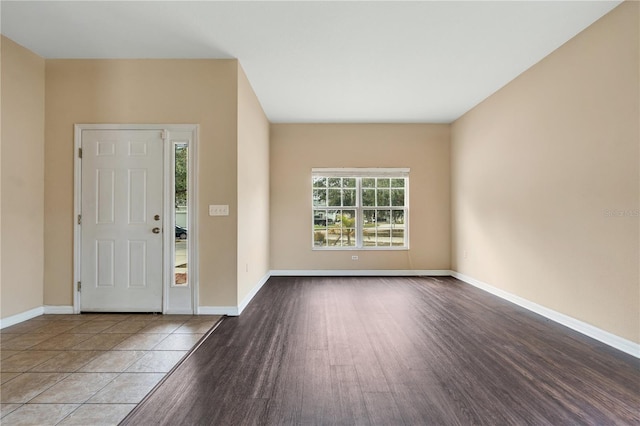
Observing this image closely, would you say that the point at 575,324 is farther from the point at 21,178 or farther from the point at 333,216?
the point at 21,178

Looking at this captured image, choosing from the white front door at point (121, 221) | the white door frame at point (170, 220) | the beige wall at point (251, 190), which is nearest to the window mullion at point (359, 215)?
the beige wall at point (251, 190)

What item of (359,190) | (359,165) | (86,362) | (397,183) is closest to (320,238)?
(359,190)

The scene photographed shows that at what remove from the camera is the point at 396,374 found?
209 cm

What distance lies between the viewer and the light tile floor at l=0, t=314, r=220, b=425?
67.5 inches

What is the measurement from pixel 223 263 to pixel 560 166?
3.78 metres

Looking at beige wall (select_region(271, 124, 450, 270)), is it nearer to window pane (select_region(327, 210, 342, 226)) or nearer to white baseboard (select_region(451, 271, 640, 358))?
window pane (select_region(327, 210, 342, 226))

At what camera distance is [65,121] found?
11.2ft

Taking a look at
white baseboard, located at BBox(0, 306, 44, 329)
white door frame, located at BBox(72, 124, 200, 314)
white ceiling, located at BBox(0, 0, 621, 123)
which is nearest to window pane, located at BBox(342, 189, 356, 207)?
white ceiling, located at BBox(0, 0, 621, 123)

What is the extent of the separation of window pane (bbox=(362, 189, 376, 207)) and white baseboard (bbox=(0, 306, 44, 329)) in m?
4.87

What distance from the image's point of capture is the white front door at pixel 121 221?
3.39 m

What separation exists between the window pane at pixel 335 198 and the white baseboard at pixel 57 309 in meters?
4.09

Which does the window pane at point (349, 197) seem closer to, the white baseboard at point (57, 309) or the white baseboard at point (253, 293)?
the white baseboard at point (253, 293)

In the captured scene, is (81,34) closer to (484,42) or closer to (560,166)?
(484,42)

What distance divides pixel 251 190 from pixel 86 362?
8.33ft
